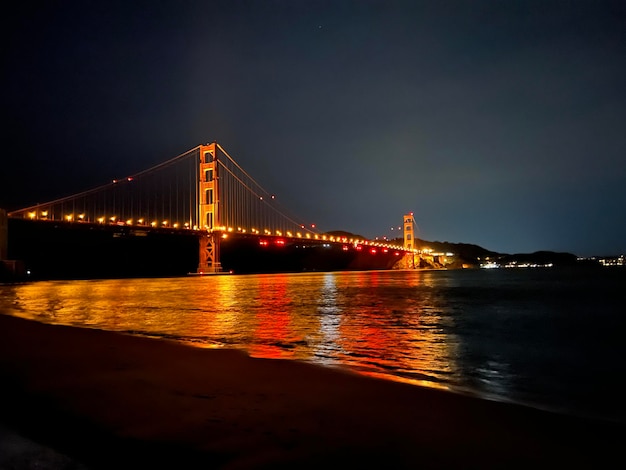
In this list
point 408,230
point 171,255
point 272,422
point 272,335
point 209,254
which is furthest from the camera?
point 408,230

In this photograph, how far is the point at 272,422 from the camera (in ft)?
9.75

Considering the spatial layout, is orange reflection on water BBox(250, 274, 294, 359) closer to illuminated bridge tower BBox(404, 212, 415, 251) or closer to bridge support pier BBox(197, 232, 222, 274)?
bridge support pier BBox(197, 232, 222, 274)

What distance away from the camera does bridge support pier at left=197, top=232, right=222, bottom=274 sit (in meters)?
59.0

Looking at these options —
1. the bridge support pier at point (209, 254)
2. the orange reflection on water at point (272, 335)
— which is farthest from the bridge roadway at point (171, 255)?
the orange reflection on water at point (272, 335)

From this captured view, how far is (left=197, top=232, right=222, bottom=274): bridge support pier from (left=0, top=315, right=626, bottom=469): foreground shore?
181 feet

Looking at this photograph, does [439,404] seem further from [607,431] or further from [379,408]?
[607,431]

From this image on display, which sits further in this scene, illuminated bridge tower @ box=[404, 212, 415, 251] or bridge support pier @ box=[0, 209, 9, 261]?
illuminated bridge tower @ box=[404, 212, 415, 251]

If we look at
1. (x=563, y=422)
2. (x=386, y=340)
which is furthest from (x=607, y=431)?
(x=386, y=340)

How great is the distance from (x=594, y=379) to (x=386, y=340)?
3.24 meters

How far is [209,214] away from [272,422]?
198ft

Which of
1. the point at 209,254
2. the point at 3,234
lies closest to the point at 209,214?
the point at 209,254

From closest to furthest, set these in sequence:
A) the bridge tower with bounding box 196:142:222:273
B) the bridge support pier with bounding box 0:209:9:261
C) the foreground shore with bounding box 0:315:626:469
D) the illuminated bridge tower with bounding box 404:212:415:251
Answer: the foreground shore with bounding box 0:315:626:469 < the bridge support pier with bounding box 0:209:9:261 < the bridge tower with bounding box 196:142:222:273 < the illuminated bridge tower with bounding box 404:212:415:251

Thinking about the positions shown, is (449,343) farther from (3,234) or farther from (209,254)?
(209,254)

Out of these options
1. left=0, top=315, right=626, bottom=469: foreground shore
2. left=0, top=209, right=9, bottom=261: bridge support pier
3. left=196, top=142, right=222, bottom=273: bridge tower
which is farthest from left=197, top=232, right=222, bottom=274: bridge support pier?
left=0, top=315, right=626, bottom=469: foreground shore
